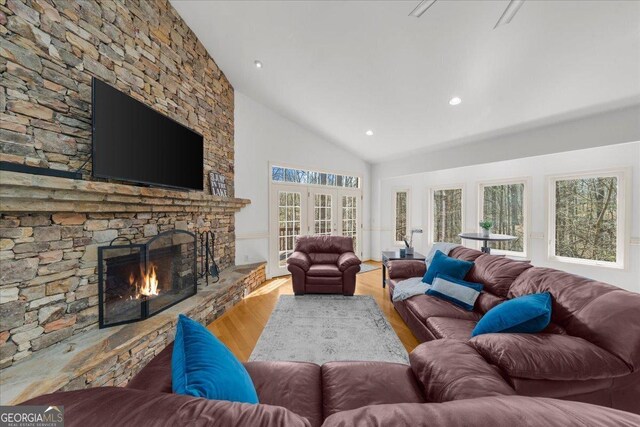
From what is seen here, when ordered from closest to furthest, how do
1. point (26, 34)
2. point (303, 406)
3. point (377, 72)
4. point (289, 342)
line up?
1. point (303, 406)
2. point (26, 34)
3. point (289, 342)
4. point (377, 72)

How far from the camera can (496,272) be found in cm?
217

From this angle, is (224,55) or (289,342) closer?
(289,342)

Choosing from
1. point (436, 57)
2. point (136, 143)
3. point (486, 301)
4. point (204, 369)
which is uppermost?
point (436, 57)

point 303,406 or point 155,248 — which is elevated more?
Result: point 155,248

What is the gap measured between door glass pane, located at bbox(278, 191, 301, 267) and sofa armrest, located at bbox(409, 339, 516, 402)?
3702 millimetres

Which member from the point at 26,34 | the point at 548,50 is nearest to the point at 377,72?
the point at 548,50

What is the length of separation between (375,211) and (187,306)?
4.82 meters

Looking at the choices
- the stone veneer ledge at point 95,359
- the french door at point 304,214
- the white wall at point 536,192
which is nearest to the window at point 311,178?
the french door at point 304,214

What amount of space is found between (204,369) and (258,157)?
3993mm

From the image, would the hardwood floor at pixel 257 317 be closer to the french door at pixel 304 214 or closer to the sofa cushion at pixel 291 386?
the french door at pixel 304 214

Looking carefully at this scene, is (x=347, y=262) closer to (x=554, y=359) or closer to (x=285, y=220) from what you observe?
(x=285, y=220)

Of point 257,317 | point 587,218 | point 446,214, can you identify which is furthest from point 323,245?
point 587,218

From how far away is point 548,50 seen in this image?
85.1 inches

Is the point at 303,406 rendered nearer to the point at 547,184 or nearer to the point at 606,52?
the point at 606,52
